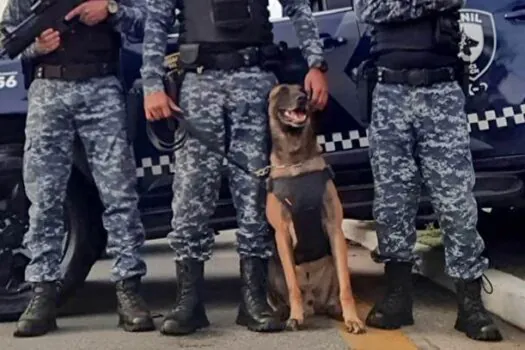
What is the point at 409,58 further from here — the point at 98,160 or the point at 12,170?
the point at 12,170

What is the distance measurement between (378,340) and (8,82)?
2093 mm

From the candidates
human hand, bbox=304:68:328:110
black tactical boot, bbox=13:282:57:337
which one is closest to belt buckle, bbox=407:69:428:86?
human hand, bbox=304:68:328:110

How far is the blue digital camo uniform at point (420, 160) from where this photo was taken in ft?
14.5

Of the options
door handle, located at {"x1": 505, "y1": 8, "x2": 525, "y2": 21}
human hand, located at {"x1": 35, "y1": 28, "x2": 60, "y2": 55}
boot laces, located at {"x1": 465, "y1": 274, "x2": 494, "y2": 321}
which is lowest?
boot laces, located at {"x1": 465, "y1": 274, "x2": 494, "y2": 321}

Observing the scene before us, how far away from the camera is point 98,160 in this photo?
472 centimetres

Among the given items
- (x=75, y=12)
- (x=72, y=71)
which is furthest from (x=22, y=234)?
(x=75, y=12)

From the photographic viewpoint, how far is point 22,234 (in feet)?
16.9

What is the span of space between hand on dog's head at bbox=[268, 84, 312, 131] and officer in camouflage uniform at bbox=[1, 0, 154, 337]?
688 millimetres

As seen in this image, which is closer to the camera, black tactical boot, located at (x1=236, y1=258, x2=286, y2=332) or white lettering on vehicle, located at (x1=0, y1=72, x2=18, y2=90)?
black tactical boot, located at (x1=236, y1=258, x2=286, y2=332)

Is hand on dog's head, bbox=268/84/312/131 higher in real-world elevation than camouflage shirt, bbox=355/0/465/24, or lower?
lower

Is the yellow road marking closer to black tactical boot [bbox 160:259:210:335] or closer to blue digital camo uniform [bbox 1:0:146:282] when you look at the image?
black tactical boot [bbox 160:259:210:335]

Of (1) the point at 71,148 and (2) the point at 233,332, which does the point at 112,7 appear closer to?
(1) the point at 71,148

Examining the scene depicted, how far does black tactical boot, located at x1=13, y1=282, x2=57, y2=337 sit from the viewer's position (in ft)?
15.2

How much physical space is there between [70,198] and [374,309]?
1.50 metres
